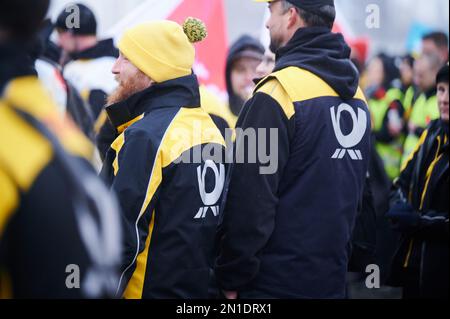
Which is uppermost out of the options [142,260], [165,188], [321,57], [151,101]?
[321,57]

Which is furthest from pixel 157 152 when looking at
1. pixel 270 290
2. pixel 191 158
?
pixel 270 290

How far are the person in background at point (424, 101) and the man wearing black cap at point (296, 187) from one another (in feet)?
12.0

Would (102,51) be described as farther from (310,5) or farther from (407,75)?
(407,75)

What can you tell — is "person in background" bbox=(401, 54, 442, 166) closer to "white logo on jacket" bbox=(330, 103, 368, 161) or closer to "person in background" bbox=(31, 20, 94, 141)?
"person in background" bbox=(31, 20, 94, 141)

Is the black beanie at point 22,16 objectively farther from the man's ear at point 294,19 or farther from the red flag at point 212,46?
the red flag at point 212,46

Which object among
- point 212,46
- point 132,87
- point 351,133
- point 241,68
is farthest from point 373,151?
point 132,87

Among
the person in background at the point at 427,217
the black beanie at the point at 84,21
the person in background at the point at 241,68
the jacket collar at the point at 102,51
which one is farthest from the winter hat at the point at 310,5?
the person in background at the point at 241,68

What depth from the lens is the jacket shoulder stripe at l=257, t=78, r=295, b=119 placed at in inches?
144

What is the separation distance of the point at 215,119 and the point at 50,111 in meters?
3.59

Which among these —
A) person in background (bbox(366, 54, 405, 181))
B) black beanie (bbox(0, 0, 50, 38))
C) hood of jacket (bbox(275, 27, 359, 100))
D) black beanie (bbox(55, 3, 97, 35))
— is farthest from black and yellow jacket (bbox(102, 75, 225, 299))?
person in background (bbox(366, 54, 405, 181))

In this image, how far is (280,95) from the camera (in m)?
3.67

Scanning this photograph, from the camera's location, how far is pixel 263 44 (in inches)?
271

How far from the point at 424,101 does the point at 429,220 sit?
2949mm

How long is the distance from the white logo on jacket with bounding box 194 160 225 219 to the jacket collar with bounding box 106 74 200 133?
304 mm
